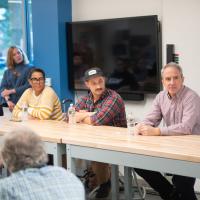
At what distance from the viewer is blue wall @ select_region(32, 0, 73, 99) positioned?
5070mm

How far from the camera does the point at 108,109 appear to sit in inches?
139

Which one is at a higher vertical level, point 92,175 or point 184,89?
point 184,89

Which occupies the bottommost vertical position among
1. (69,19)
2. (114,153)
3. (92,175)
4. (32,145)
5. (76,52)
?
(92,175)

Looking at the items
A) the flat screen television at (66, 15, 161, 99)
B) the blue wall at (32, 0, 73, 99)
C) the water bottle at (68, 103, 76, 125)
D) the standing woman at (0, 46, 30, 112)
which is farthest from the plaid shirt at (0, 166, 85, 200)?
the blue wall at (32, 0, 73, 99)

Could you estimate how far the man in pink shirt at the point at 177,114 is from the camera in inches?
119

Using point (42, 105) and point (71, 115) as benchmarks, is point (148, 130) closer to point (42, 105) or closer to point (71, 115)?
point (71, 115)

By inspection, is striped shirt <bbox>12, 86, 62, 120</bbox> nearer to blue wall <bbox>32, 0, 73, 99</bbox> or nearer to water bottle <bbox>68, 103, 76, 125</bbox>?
water bottle <bbox>68, 103, 76, 125</bbox>

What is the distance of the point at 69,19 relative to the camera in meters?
5.16

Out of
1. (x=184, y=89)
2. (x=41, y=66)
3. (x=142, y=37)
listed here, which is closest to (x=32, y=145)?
(x=184, y=89)

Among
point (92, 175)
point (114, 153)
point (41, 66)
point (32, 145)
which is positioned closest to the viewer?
point (32, 145)

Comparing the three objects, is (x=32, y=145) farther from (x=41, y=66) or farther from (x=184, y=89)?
(x=41, y=66)

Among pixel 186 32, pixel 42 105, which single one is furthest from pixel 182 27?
pixel 42 105

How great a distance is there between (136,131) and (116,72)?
1.79 meters

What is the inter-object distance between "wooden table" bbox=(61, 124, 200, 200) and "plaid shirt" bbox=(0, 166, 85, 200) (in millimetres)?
979
